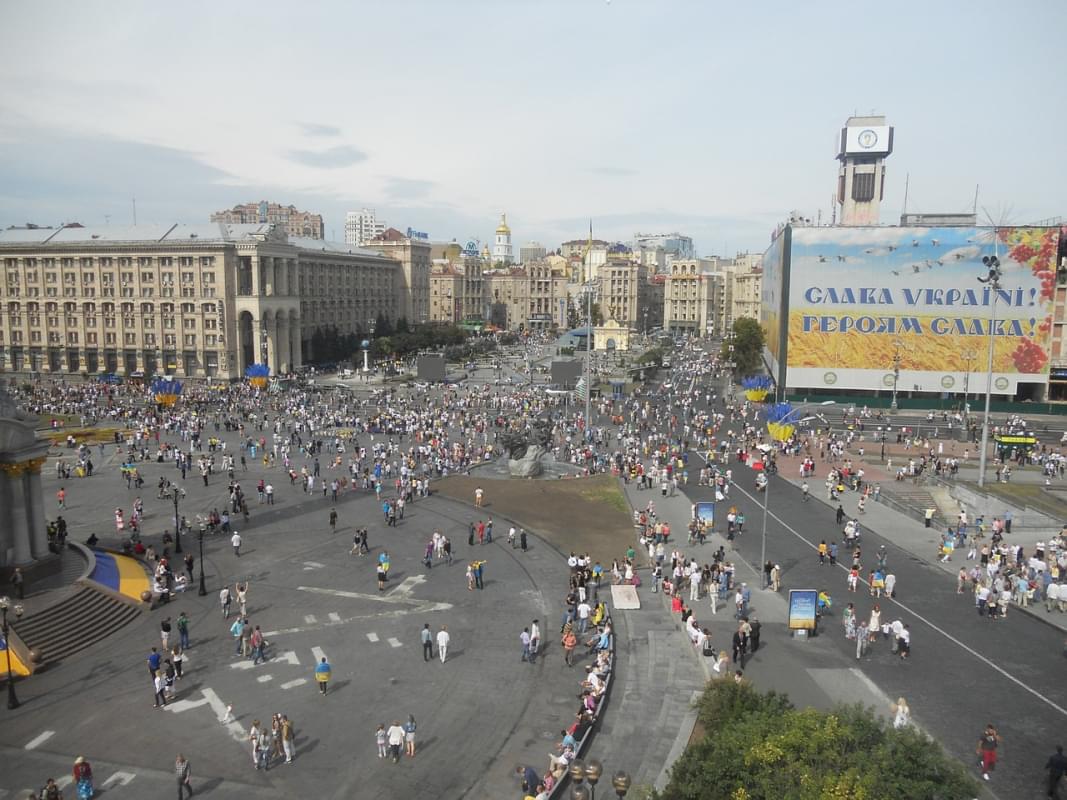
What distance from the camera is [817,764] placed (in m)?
11.4

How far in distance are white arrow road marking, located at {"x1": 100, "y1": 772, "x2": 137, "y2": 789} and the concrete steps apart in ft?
20.2

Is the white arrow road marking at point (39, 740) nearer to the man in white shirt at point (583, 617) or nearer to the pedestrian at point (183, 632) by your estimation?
the pedestrian at point (183, 632)

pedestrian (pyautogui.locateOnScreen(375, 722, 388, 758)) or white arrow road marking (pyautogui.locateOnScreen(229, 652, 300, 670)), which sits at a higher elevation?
pedestrian (pyautogui.locateOnScreen(375, 722, 388, 758))

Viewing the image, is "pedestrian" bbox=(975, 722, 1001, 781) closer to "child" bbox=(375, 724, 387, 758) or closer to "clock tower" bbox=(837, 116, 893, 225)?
"child" bbox=(375, 724, 387, 758)

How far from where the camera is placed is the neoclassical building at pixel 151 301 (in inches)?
3445

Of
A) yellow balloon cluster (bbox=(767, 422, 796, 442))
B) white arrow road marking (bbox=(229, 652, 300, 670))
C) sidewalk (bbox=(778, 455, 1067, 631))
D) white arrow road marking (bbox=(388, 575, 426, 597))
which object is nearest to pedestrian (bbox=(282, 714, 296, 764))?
white arrow road marking (bbox=(229, 652, 300, 670))

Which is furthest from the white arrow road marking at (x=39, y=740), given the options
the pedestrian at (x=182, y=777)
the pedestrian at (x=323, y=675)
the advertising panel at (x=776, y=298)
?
the advertising panel at (x=776, y=298)

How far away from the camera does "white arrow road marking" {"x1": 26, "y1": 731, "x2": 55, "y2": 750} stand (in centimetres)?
1653

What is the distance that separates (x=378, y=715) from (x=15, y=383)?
8194cm

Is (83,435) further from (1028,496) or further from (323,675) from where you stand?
(1028,496)

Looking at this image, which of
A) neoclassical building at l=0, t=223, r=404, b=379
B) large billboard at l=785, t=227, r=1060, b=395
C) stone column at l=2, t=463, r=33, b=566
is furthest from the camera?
neoclassical building at l=0, t=223, r=404, b=379

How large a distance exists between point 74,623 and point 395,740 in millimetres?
11571

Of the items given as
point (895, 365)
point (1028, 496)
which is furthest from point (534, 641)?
point (895, 365)

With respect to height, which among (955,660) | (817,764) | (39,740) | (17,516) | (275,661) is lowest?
(39,740)
